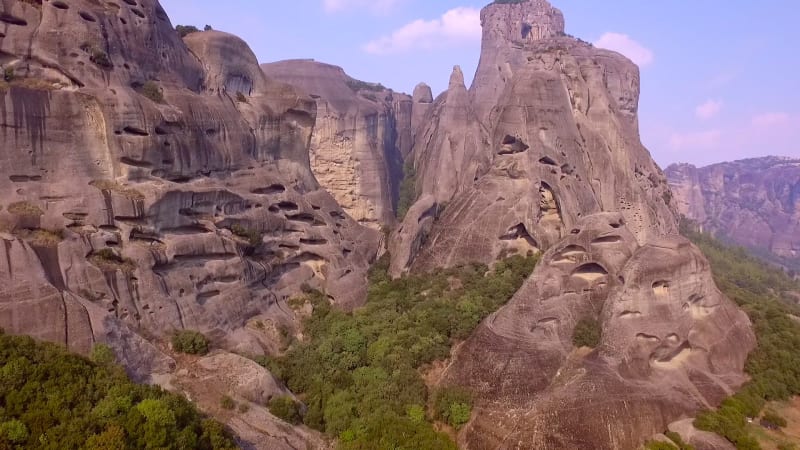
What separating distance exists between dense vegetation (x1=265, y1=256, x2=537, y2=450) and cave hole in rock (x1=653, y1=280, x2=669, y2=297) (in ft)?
25.8

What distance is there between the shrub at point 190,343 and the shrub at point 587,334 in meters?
16.5

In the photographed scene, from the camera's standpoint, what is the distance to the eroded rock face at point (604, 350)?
815 inches

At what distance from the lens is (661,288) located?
24688mm

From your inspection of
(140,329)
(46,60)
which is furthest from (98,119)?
(140,329)

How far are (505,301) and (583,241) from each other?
5389 mm

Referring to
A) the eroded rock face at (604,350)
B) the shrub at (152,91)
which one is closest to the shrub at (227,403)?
the eroded rock face at (604,350)

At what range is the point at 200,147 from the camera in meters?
30.0

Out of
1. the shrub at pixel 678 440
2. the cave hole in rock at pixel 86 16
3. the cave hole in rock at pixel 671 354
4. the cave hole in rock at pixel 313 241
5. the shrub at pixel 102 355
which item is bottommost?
the shrub at pixel 678 440

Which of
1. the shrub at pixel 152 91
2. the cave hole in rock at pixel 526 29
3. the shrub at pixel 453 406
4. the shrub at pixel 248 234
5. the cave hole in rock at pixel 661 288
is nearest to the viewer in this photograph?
the shrub at pixel 453 406

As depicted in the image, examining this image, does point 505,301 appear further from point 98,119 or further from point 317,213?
point 98,119

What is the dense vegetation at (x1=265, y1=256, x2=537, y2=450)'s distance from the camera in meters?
21.5

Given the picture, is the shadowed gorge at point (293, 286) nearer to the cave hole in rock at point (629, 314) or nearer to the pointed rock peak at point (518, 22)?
the cave hole in rock at point (629, 314)

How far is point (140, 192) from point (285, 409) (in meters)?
12.6

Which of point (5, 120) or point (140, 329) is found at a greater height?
point (5, 120)
